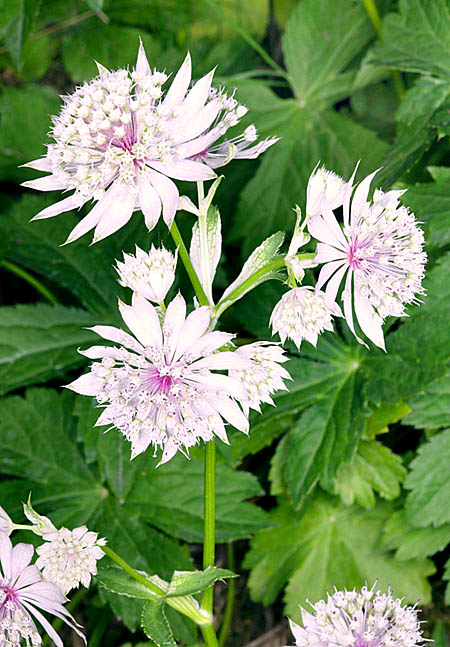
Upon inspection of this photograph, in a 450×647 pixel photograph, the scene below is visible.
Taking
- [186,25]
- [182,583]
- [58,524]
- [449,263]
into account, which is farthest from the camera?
[186,25]

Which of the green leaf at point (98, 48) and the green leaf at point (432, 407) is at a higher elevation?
the green leaf at point (98, 48)

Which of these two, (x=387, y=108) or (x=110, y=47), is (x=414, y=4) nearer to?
(x=387, y=108)

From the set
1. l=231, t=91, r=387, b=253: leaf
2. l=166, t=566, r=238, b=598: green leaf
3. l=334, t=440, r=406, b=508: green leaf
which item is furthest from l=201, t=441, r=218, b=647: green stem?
l=231, t=91, r=387, b=253: leaf

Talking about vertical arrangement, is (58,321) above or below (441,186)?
above

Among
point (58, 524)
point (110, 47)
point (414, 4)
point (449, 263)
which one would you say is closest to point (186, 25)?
point (110, 47)

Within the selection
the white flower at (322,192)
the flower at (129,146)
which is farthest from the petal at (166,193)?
the white flower at (322,192)

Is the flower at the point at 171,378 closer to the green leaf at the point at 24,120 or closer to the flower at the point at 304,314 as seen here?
the flower at the point at 304,314

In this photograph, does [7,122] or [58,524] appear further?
[7,122]
